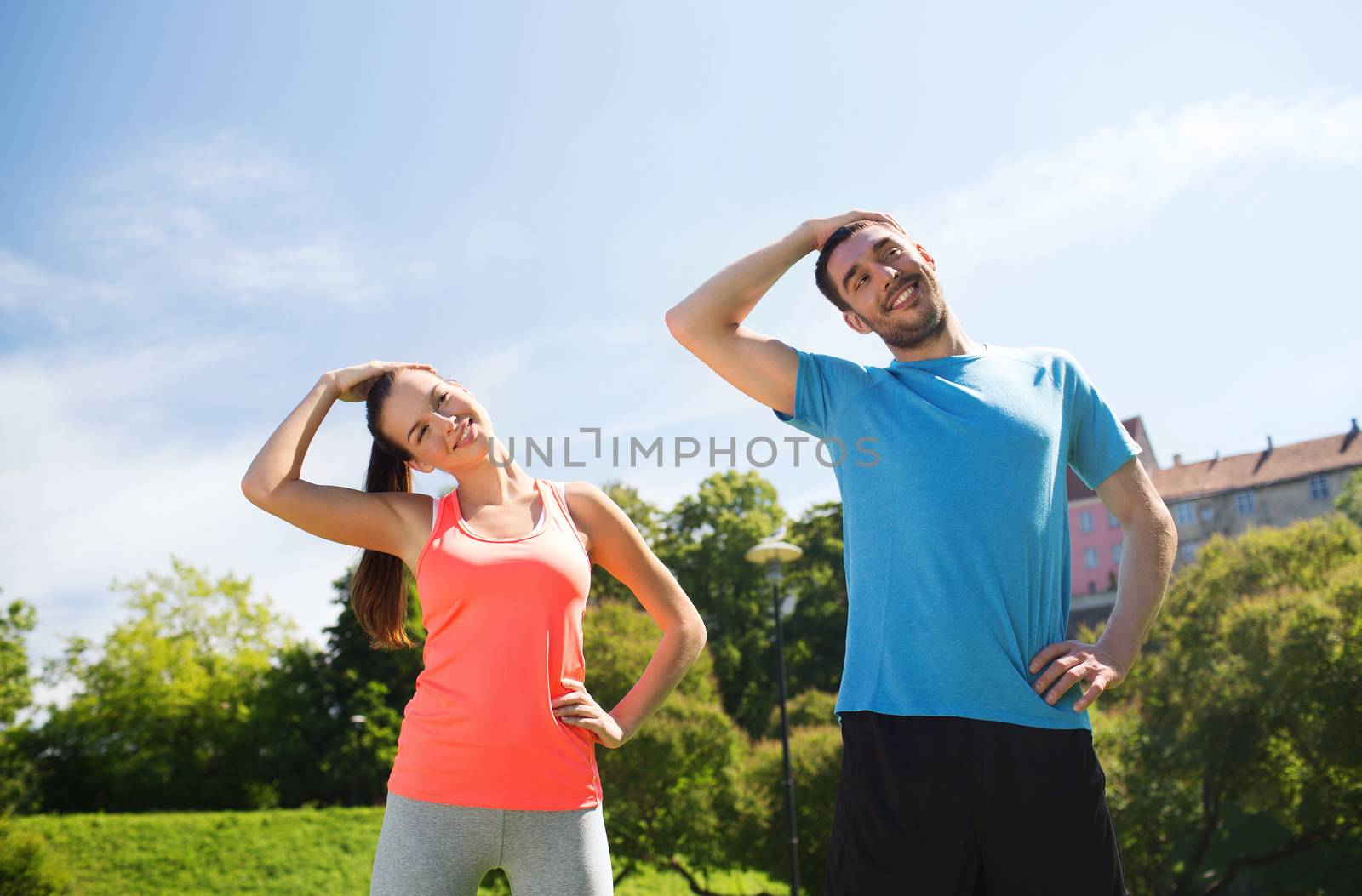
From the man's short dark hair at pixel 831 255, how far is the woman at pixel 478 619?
37.5 inches

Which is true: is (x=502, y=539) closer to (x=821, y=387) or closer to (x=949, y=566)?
(x=821, y=387)

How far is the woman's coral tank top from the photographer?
243cm

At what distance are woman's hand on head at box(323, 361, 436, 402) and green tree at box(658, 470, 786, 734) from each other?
27.0 m

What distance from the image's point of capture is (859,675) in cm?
220

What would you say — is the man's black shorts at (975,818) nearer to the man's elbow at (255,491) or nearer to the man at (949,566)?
the man at (949,566)

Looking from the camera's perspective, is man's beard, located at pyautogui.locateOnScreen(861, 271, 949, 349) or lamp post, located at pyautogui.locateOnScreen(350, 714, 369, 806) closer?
man's beard, located at pyautogui.locateOnScreen(861, 271, 949, 349)

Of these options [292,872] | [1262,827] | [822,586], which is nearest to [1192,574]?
[1262,827]

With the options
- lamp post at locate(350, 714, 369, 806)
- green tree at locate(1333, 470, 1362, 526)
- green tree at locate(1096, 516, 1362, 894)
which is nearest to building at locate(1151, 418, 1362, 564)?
green tree at locate(1333, 470, 1362, 526)

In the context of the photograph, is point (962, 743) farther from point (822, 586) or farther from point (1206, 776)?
point (822, 586)

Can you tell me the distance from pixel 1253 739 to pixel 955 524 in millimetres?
21560

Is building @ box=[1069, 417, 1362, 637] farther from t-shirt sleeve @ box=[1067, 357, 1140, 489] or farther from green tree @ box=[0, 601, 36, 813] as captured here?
t-shirt sleeve @ box=[1067, 357, 1140, 489]

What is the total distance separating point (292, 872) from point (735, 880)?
1037 cm

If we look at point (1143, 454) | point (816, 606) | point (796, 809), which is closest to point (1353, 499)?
point (1143, 454)

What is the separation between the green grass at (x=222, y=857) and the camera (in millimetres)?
21828
